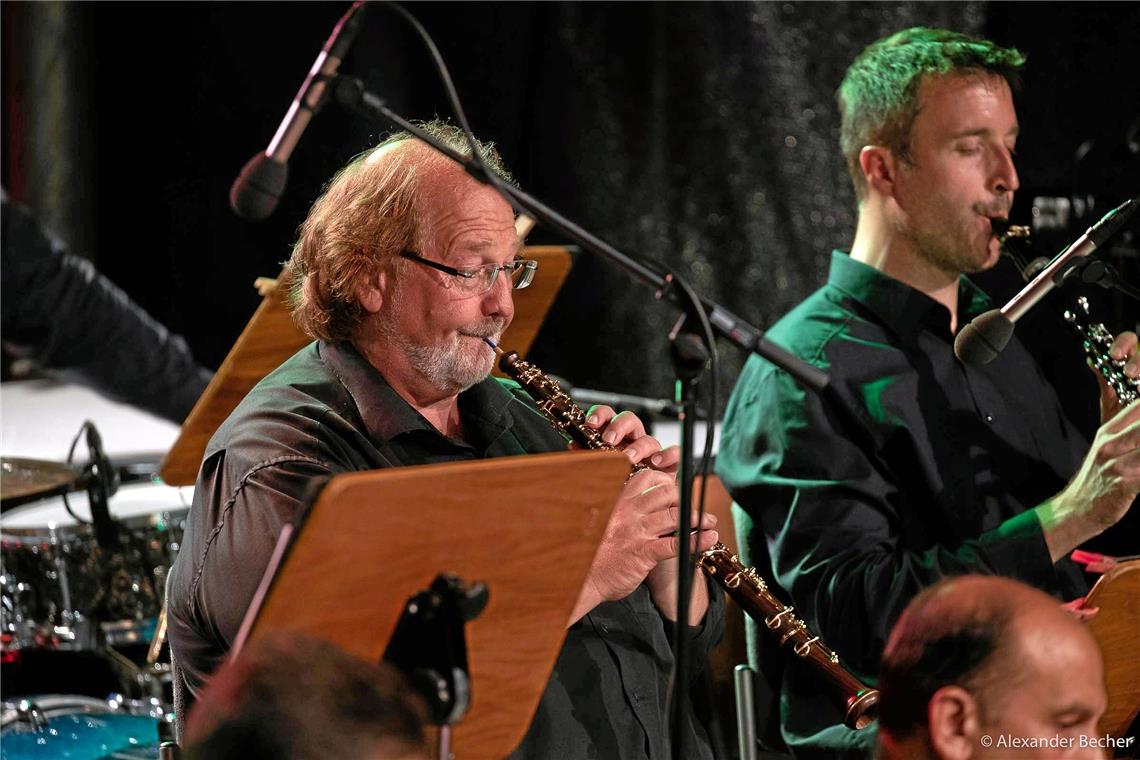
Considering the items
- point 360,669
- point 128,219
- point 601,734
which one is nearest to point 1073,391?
point 601,734

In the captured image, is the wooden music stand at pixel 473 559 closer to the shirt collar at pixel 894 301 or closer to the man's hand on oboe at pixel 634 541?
the man's hand on oboe at pixel 634 541

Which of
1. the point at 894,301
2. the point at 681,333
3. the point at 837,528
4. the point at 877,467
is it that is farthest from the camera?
the point at 894,301

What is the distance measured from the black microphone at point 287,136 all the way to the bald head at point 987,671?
3.25ft

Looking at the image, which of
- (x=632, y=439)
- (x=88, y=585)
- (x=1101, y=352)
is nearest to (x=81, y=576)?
(x=88, y=585)

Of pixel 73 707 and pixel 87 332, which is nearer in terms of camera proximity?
pixel 73 707

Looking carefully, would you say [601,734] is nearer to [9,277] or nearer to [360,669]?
[360,669]

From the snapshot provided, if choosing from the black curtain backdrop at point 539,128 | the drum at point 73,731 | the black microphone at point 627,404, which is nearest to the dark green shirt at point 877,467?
the black microphone at point 627,404

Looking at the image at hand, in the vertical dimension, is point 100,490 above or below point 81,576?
above

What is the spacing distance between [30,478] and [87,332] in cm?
94

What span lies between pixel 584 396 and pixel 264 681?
265 cm

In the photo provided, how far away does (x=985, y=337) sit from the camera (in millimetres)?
2535

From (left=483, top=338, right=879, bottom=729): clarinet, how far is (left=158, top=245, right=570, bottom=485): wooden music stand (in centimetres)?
62

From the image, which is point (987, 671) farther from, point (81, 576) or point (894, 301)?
point (81, 576)

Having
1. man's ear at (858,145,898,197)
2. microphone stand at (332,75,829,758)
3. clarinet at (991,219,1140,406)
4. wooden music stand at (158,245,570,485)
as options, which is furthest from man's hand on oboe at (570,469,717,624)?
man's ear at (858,145,898,197)
